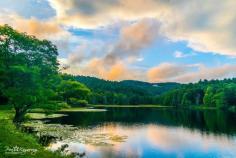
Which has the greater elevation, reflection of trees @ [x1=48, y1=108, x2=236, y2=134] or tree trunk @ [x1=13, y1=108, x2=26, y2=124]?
tree trunk @ [x1=13, y1=108, x2=26, y2=124]

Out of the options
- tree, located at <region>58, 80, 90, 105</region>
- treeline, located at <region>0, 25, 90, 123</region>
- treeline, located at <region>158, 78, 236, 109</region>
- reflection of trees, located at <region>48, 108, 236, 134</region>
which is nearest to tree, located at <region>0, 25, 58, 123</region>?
treeline, located at <region>0, 25, 90, 123</region>

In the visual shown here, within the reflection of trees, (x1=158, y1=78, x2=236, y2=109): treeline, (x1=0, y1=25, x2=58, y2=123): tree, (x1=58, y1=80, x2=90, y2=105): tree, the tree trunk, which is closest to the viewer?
(x1=0, y1=25, x2=58, y2=123): tree

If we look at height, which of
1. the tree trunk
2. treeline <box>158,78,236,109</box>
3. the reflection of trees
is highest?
treeline <box>158,78,236,109</box>

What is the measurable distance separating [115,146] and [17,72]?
16.3 meters

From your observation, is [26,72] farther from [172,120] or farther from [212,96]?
[212,96]

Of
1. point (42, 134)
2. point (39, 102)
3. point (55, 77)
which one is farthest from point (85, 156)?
point (55, 77)

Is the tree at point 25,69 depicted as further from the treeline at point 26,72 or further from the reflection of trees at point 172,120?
the reflection of trees at point 172,120

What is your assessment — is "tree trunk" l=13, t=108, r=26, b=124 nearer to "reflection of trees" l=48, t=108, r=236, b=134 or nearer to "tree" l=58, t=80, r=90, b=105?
"reflection of trees" l=48, t=108, r=236, b=134

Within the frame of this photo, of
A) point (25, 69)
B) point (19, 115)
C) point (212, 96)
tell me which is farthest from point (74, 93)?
point (25, 69)

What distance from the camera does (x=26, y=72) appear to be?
44469mm

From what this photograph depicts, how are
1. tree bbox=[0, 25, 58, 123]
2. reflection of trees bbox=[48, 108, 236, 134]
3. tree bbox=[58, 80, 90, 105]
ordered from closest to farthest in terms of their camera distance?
tree bbox=[0, 25, 58, 123], reflection of trees bbox=[48, 108, 236, 134], tree bbox=[58, 80, 90, 105]

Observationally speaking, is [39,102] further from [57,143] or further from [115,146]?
[115,146]

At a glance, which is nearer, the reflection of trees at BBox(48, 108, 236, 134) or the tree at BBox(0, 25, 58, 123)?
the tree at BBox(0, 25, 58, 123)

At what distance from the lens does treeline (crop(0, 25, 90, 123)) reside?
150ft
